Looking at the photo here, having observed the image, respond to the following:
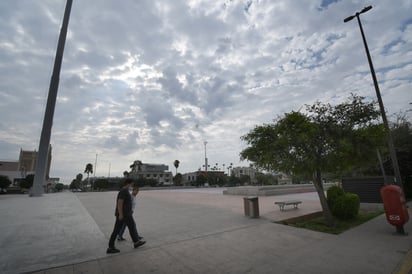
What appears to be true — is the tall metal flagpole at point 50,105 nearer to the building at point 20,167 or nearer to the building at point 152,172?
the building at point 20,167

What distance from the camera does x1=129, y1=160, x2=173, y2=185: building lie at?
302 feet

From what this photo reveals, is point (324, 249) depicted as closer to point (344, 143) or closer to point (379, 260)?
point (379, 260)

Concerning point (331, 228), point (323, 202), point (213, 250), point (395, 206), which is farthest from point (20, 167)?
point (395, 206)

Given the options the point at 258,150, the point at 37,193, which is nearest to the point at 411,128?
the point at 258,150

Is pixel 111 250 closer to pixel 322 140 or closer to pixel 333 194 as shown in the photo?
pixel 322 140

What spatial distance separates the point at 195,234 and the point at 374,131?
21.1 ft

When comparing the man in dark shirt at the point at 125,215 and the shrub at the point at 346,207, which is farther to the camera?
the shrub at the point at 346,207

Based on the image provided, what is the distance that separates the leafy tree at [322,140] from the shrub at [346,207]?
115cm

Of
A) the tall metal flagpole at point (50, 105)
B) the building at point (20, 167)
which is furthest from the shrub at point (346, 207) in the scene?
the building at point (20, 167)

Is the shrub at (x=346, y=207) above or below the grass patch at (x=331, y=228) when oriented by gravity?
above

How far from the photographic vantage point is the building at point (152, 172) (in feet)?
302

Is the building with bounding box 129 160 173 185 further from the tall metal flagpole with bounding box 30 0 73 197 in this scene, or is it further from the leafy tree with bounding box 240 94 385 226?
the leafy tree with bounding box 240 94 385 226

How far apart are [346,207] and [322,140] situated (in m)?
3.24

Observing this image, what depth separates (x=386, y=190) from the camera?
234 inches
